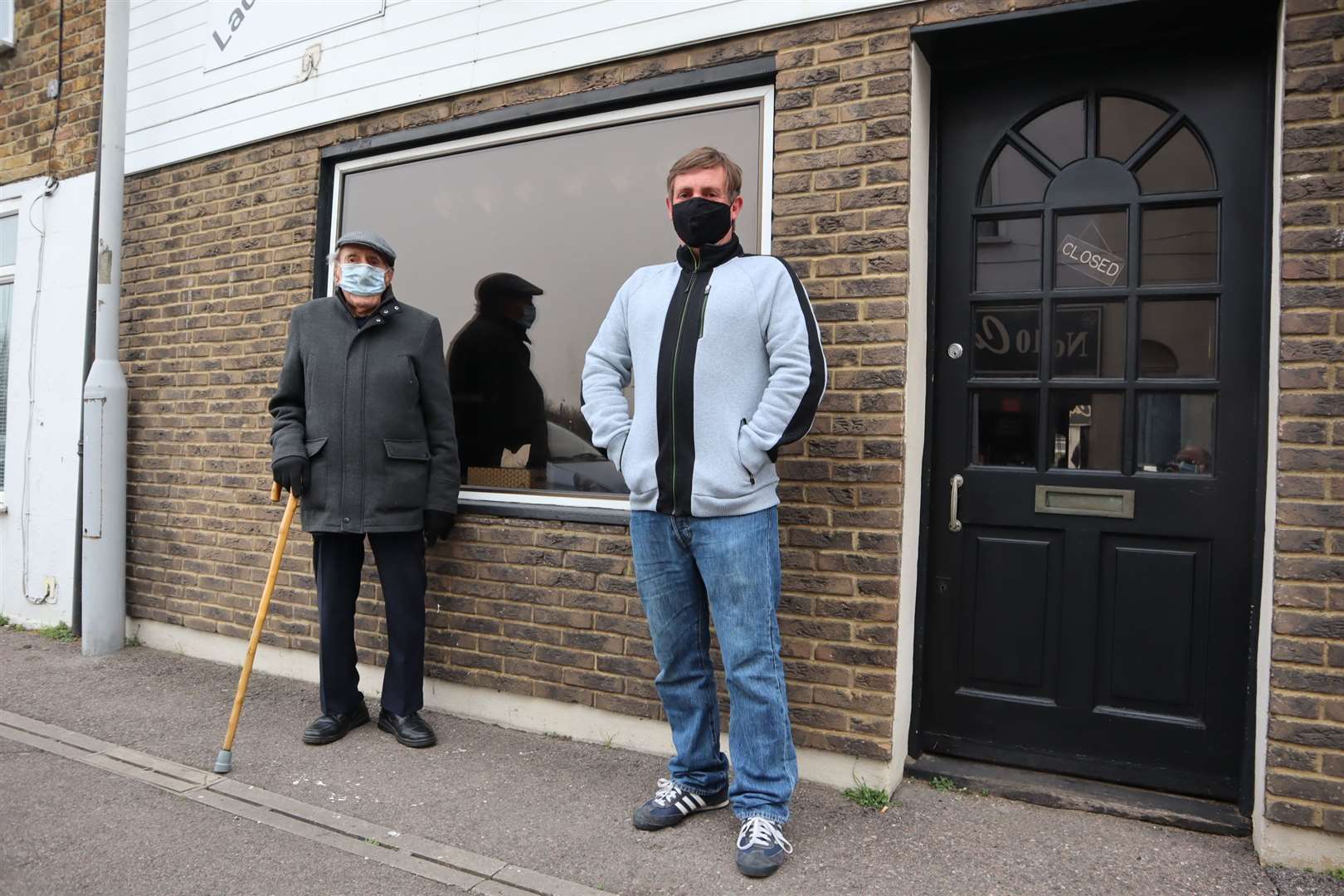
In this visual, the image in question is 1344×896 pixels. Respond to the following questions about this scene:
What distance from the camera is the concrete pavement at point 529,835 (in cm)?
280

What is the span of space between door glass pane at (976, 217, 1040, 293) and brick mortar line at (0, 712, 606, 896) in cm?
250

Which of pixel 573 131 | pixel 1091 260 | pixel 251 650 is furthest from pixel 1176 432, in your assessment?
pixel 251 650

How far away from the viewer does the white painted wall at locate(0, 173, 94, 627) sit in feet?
19.6

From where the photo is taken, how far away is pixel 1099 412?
11.1 feet

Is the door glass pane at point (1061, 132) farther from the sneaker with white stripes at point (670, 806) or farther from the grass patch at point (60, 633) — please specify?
the grass patch at point (60, 633)

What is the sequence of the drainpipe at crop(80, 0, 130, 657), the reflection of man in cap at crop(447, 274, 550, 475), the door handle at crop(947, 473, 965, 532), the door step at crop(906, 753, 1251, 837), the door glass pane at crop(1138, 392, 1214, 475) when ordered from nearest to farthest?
the door step at crop(906, 753, 1251, 837)
the door glass pane at crop(1138, 392, 1214, 475)
the door handle at crop(947, 473, 965, 532)
the reflection of man in cap at crop(447, 274, 550, 475)
the drainpipe at crop(80, 0, 130, 657)

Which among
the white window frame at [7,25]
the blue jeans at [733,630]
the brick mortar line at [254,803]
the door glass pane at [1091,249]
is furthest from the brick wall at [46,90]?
the door glass pane at [1091,249]

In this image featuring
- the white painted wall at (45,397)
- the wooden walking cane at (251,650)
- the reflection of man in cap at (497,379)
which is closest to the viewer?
the wooden walking cane at (251,650)

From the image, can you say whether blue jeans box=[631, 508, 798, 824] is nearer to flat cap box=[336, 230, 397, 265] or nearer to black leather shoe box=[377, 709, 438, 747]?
black leather shoe box=[377, 709, 438, 747]

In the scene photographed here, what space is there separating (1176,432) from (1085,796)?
4.25 feet

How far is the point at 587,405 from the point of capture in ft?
10.4

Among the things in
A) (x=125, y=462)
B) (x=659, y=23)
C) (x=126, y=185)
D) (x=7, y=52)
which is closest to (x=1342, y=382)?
(x=659, y=23)

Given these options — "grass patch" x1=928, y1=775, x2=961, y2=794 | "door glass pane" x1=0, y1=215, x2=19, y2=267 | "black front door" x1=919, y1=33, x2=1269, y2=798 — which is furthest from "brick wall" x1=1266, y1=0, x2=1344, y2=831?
"door glass pane" x1=0, y1=215, x2=19, y2=267

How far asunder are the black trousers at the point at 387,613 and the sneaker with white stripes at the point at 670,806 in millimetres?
1355
